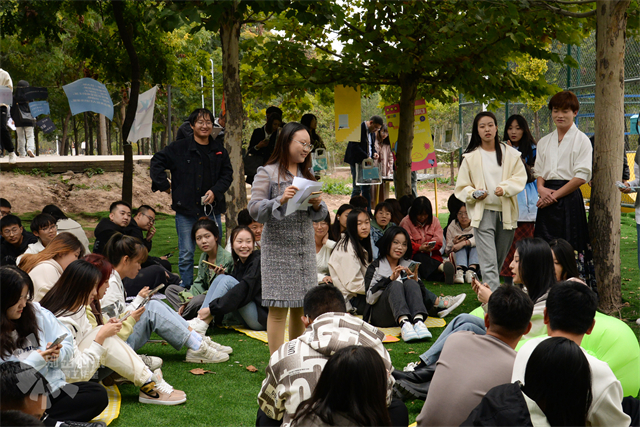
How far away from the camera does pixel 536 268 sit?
361 centimetres

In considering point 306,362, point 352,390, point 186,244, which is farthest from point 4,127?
point 352,390

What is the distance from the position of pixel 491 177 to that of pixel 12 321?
397 centimetres

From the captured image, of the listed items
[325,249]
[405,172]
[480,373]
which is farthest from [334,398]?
[405,172]

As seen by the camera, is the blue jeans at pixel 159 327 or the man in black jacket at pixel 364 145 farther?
the man in black jacket at pixel 364 145

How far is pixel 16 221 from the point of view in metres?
6.19

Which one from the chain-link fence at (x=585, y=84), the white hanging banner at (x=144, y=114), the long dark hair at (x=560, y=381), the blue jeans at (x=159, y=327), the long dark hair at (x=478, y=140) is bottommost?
the blue jeans at (x=159, y=327)

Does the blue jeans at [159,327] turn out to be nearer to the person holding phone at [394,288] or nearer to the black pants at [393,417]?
the black pants at [393,417]

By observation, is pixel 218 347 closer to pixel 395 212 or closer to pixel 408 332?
pixel 408 332

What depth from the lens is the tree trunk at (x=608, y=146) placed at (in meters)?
5.27

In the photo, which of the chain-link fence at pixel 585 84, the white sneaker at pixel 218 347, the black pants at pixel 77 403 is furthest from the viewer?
the chain-link fence at pixel 585 84

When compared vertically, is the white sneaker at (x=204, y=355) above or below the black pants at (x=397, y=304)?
below

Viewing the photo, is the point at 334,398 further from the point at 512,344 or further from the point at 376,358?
the point at 512,344

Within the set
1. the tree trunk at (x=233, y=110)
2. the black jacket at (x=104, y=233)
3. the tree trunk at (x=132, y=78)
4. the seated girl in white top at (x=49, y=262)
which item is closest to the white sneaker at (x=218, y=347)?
the seated girl in white top at (x=49, y=262)

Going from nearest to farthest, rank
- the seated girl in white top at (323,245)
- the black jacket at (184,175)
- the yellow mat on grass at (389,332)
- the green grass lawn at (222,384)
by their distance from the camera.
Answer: the green grass lawn at (222,384) → the yellow mat on grass at (389,332) → the seated girl in white top at (323,245) → the black jacket at (184,175)
